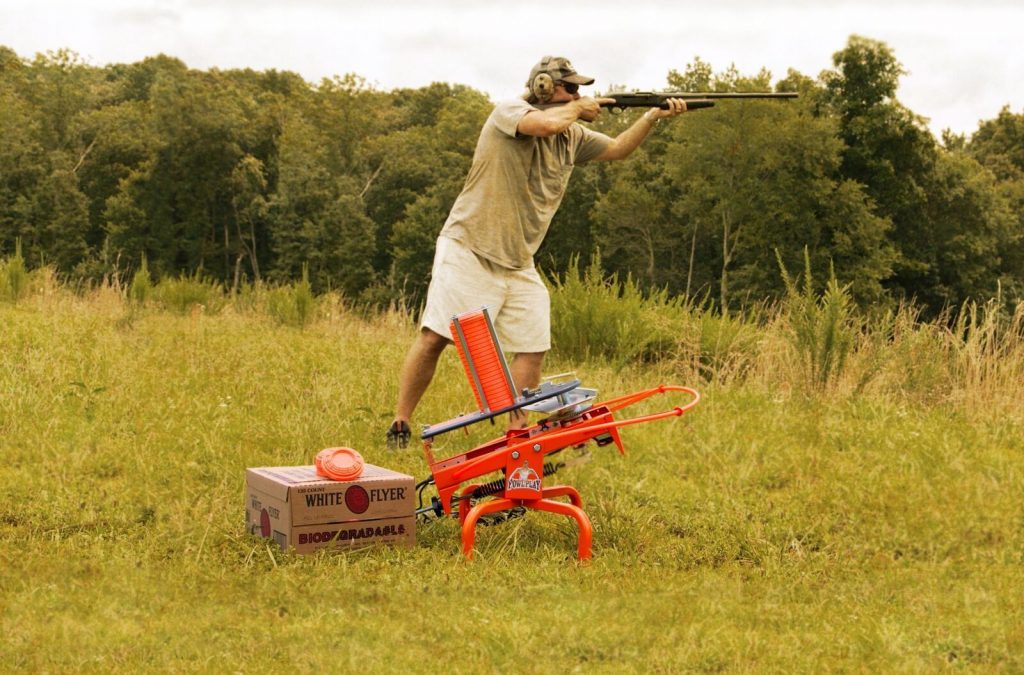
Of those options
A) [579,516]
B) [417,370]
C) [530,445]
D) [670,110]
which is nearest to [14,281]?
[417,370]

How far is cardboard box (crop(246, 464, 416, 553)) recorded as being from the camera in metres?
4.94

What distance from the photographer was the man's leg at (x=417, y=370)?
6.41 meters

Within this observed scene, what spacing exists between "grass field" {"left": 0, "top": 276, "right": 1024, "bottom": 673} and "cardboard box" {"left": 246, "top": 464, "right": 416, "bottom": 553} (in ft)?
0.32

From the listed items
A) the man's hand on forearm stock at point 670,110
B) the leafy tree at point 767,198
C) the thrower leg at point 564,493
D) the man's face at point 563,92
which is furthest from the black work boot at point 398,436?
the leafy tree at point 767,198

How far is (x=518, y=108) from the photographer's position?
233 inches

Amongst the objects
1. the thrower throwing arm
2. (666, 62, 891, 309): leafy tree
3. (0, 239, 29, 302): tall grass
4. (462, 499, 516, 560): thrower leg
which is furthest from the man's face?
(666, 62, 891, 309): leafy tree

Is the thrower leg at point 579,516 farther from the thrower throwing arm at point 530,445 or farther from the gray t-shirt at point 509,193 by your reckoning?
the gray t-shirt at point 509,193

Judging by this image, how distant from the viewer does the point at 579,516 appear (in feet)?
16.7

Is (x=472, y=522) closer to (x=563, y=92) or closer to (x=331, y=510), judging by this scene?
(x=331, y=510)

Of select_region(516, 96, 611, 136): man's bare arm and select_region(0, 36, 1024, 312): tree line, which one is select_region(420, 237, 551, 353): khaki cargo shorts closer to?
select_region(516, 96, 611, 136): man's bare arm

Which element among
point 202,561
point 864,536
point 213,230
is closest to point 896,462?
point 864,536

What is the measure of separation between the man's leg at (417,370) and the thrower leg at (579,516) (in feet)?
4.65

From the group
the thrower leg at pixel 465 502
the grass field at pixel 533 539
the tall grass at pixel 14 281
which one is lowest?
the grass field at pixel 533 539

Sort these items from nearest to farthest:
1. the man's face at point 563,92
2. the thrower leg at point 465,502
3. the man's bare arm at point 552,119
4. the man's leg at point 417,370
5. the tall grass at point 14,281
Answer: the thrower leg at point 465,502 → the man's bare arm at point 552,119 → the man's face at point 563,92 → the man's leg at point 417,370 → the tall grass at point 14,281
